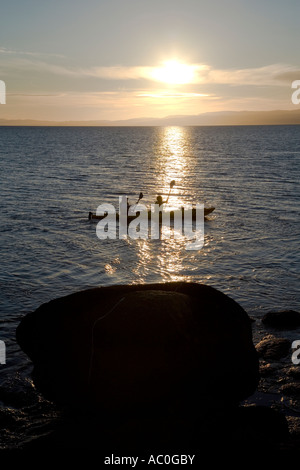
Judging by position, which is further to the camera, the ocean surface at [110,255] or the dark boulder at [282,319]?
the dark boulder at [282,319]

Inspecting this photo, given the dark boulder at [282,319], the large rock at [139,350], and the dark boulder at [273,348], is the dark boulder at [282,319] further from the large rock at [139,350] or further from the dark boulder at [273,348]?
the large rock at [139,350]

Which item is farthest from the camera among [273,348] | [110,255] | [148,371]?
[110,255]

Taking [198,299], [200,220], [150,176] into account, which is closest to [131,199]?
[200,220]

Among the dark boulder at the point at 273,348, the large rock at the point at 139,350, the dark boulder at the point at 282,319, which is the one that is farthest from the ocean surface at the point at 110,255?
the large rock at the point at 139,350

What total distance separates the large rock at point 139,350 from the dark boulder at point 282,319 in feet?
14.3

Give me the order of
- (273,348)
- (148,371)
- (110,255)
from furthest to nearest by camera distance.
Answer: (110,255)
(273,348)
(148,371)

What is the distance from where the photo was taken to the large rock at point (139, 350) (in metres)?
8.76

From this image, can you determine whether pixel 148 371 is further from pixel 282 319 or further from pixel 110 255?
pixel 110 255

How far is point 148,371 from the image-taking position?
8703 mm

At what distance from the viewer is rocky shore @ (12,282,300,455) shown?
27.0ft

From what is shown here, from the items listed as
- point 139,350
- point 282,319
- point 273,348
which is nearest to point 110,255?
point 282,319

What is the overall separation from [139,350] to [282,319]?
280 inches

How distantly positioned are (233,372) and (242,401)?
1.00 m

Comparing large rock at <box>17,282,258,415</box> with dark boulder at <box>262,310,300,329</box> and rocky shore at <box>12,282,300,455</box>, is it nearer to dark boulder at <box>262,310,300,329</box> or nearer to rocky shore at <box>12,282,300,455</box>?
rocky shore at <box>12,282,300,455</box>
